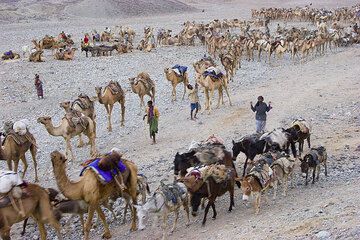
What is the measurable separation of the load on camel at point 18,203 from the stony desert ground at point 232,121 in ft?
3.88

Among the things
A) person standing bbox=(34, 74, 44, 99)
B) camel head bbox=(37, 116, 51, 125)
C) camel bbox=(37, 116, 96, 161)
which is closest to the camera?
camel head bbox=(37, 116, 51, 125)

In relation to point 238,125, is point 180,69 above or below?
above

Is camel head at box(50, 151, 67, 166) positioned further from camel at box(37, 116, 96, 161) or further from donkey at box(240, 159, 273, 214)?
camel at box(37, 116, 96, 161)

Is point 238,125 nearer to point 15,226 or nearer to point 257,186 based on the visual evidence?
point 257,186

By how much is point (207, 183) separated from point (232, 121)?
7104 millimetres

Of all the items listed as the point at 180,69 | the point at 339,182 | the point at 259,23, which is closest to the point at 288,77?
the point at 180,69

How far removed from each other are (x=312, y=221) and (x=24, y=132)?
6978 millimetres

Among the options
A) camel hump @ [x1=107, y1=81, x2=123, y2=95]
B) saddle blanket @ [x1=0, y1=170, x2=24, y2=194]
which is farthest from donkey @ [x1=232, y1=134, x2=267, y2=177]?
camel hump @ [x1=107, y1=81, x2=123, y2=95]

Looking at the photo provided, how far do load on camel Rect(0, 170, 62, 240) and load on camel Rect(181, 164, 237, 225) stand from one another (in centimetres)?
246

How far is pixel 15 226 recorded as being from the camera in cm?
1027

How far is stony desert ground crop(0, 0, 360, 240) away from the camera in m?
8.86

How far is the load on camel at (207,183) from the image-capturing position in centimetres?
931

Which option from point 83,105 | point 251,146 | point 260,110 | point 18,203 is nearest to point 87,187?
point 18,203

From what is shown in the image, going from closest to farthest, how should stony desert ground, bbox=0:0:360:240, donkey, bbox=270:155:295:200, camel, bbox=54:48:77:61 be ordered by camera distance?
stony desert ground, bbox=0:0:360:240
donkey, bbox=270:155:295:200
camel, bbox=54:48:77:61
